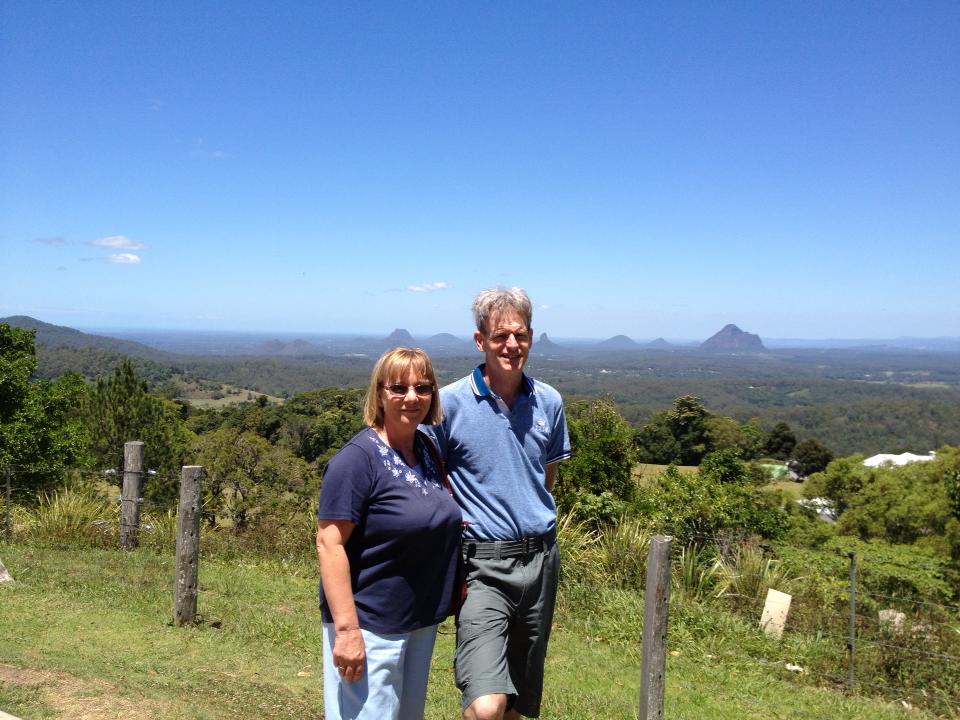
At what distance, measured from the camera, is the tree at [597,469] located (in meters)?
8.02

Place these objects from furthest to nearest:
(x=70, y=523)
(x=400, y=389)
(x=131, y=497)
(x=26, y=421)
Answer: (x=26, y=421) → (x=70, y=523) → (x=131, y=497) → (x=400, y=389)

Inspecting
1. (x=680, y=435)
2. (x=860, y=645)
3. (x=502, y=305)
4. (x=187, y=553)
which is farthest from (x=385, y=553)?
(x=680, y=435)

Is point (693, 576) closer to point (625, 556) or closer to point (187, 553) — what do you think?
point (625, 556)

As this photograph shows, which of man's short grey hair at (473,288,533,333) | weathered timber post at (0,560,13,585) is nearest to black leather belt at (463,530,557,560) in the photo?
man's short grey hair at (473,288,533,333)

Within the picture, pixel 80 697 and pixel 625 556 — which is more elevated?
pixel 80 697

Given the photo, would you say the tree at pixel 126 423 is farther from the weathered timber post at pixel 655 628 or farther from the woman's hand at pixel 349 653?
the woman's hand at pixel 349 653

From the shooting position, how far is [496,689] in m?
2.22

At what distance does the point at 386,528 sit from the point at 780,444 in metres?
53.5

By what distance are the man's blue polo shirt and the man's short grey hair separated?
191 millimetres

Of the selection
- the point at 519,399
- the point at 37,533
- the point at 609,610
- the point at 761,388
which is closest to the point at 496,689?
the point at 519,399

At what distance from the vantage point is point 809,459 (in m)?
44.8

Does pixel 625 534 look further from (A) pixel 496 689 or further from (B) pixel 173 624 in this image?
(A) pixel 496 689

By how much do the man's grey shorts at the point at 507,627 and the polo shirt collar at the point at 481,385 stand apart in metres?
0.53

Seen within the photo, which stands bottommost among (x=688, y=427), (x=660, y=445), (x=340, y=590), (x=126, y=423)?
(x=660, y=445)
